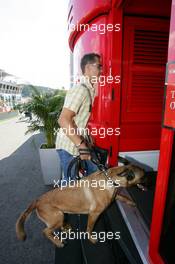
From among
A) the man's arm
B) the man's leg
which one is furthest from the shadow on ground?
the man's arm

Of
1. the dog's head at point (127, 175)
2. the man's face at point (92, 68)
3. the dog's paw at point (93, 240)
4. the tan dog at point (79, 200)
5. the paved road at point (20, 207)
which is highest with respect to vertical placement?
the man's face at point (92, 68)

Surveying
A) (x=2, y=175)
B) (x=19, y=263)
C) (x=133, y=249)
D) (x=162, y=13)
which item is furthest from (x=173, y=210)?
(x=2, y=175)

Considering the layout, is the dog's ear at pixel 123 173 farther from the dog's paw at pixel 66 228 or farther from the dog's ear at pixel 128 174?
the dog's paw at pixel 66 228

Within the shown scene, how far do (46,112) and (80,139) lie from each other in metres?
2.26

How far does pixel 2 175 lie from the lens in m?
4.56

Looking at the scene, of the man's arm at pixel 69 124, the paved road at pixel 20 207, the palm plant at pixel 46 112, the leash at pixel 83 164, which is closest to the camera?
the man's arm at pixel 69 124

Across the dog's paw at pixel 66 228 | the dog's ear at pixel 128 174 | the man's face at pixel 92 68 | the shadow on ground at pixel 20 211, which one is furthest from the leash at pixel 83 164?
the shadow on ground at pixel 20 211

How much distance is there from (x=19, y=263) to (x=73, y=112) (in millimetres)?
1762

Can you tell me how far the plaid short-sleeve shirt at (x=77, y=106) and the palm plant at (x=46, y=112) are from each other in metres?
1.81

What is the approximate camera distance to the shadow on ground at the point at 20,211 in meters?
2.21

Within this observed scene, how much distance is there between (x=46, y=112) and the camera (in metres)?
4.05

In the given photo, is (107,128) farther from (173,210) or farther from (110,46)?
(173,210)

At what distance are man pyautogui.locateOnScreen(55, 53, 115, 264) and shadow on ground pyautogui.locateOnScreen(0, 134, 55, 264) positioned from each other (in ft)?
1.00

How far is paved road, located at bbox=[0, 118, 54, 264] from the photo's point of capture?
7.25 feet
